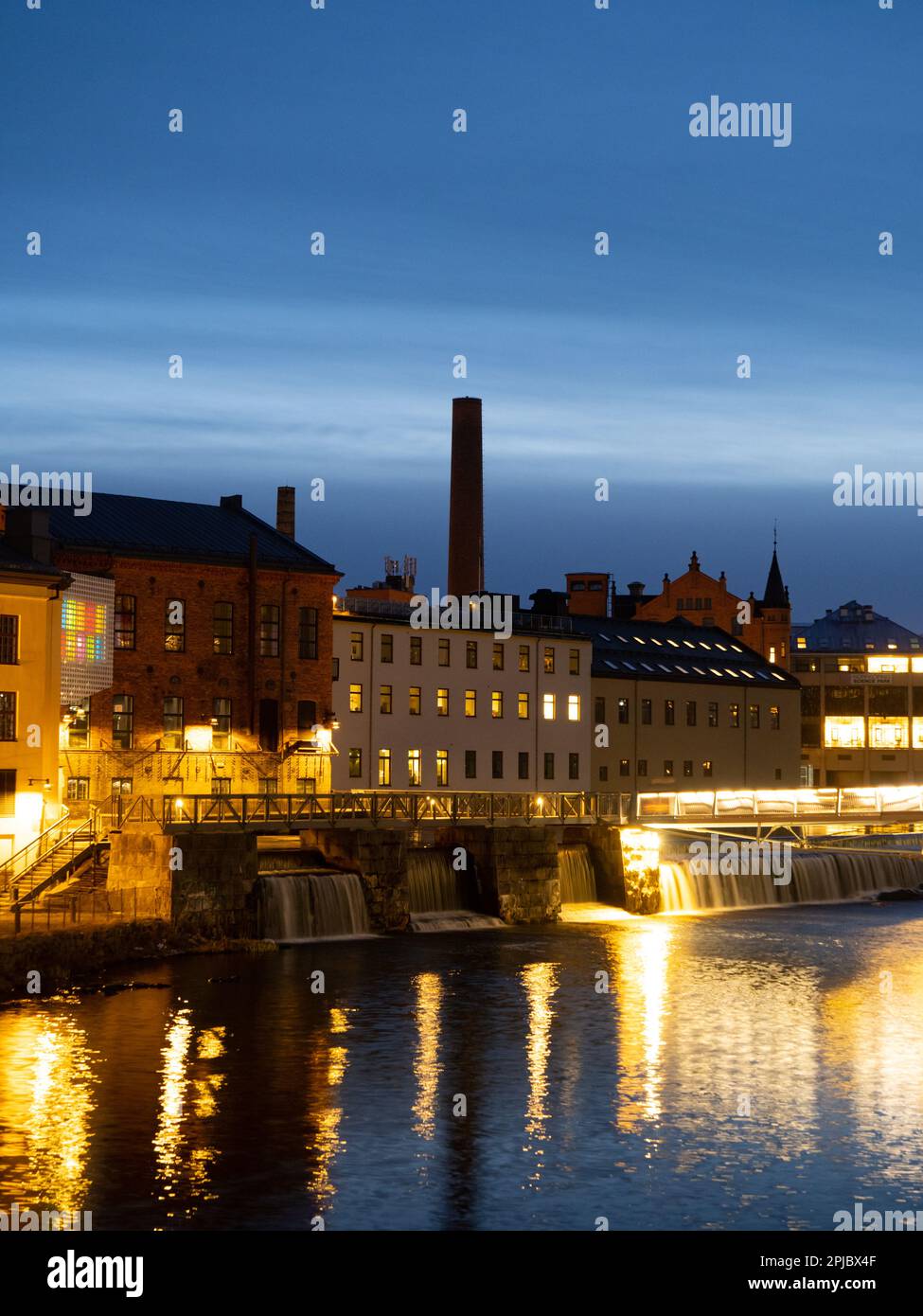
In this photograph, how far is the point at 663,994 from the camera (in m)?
48.8

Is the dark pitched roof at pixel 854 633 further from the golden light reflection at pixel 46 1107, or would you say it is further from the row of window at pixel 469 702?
the golden light reflection at pixel 46 1107

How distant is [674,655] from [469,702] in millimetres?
24047

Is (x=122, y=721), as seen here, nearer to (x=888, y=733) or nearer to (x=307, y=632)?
(x=307, y=632)

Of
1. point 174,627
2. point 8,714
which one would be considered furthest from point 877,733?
point 8,714

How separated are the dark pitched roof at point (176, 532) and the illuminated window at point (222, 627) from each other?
1945 mm

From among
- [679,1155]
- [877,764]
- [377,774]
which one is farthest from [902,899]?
[877,764]

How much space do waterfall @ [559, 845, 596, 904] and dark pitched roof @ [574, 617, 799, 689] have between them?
21553 mm

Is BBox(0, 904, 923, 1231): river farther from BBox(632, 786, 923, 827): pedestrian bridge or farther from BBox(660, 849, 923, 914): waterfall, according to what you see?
BBox(660, 849, 923, 914): waterfall

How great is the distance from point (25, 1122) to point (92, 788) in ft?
100

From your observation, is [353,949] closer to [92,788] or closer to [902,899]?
[92,788]

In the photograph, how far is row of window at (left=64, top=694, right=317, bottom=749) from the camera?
210 feet

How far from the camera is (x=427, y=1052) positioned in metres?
40.1

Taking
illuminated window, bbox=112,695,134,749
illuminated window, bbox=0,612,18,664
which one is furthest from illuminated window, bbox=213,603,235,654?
illuminated window, bbox=0,612,18,664

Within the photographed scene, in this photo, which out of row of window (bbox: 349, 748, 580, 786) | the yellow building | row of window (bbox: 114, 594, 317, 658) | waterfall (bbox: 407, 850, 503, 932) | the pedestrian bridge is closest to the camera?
the yellow building
